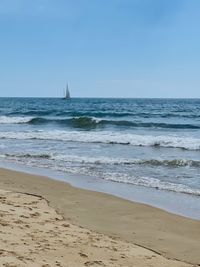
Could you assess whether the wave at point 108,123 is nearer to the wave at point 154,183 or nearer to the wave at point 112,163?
the wave at point 112,163

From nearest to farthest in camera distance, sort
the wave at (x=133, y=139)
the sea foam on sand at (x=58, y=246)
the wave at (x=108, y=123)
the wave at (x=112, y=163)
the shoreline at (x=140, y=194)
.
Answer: the sea foam on sand at (x=58, y=246), the shoreline at (x=140, y=194), the wave at (x=112, y=163), the wave at (x=133, y=139), the wave at (x=108, y=123)

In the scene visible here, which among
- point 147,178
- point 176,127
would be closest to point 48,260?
point 147,178

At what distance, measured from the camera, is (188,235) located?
5.43m

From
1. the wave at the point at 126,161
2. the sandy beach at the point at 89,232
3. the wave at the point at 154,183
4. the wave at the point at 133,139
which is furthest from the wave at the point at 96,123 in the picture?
the sandy beach at the point at 89,232

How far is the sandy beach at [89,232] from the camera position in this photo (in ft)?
13.8

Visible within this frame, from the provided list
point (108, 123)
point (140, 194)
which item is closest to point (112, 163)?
point (140, 194)

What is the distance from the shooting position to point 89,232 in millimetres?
5184

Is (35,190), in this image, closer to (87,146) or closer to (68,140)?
(87,146)

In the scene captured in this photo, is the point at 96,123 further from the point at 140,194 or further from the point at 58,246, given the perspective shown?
the point at 58,246

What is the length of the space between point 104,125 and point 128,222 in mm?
23382

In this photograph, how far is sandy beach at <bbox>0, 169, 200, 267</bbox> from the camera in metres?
4.20

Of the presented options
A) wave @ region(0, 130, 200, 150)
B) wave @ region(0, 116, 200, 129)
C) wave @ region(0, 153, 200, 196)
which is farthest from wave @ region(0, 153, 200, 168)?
wave @ region(0, 116, 200, 129)

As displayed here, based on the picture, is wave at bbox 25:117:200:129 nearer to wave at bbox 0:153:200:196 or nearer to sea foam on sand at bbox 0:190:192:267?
wave at bbox 0:153:200:196

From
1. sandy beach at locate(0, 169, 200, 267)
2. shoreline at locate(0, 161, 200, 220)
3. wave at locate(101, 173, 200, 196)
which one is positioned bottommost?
shoreline at locate(0, 161, 200, 220)
